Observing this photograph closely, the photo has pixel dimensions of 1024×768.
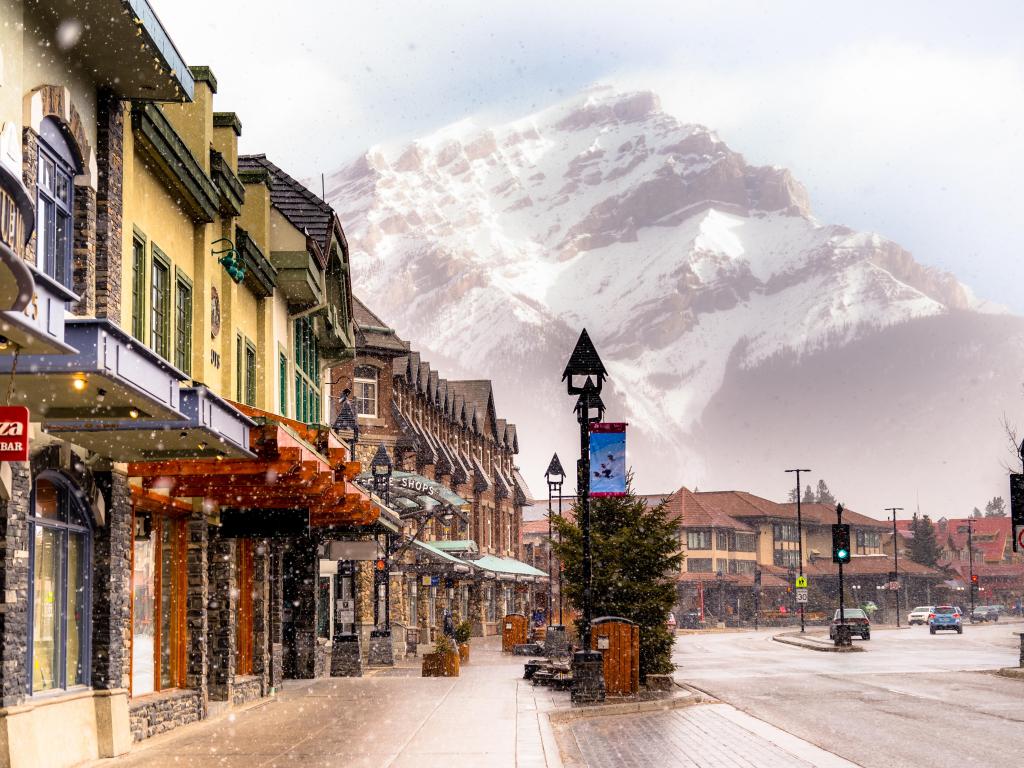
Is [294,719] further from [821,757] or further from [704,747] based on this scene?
[821,757]

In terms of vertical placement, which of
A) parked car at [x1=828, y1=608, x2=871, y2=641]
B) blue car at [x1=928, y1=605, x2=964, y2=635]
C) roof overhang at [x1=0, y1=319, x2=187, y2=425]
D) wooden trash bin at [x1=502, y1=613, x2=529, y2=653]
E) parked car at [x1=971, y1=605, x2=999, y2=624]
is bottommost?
parked car at [x1=971, y1=605, x2=999, y2=624]

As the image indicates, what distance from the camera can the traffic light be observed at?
4669cm

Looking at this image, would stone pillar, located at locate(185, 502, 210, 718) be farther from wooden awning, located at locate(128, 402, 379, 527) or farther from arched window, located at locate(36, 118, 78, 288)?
arched window, located at locate(36, 118, 78, 288)

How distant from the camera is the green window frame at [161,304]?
17891mm

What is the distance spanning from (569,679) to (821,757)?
12156 mm

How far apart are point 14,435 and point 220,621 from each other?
11.8 m

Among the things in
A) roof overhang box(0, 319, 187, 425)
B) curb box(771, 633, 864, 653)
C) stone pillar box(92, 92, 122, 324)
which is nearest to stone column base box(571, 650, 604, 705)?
stone pillar box(92, 92, 122, 324)

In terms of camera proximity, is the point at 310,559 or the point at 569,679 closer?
the point at 569,679

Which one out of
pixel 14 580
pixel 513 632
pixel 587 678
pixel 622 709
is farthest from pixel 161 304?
pixel 513 632

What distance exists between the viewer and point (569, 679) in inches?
1072

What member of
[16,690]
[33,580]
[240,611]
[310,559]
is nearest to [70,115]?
[33,580]

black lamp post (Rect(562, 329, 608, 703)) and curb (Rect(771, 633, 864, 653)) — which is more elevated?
black lamp post (Rect(562, 329, 608, 703))

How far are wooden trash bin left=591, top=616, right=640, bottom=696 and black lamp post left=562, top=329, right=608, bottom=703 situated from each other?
61cm

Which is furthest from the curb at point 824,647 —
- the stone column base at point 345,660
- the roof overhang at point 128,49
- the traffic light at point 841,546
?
the roof overhang at point 128,49
